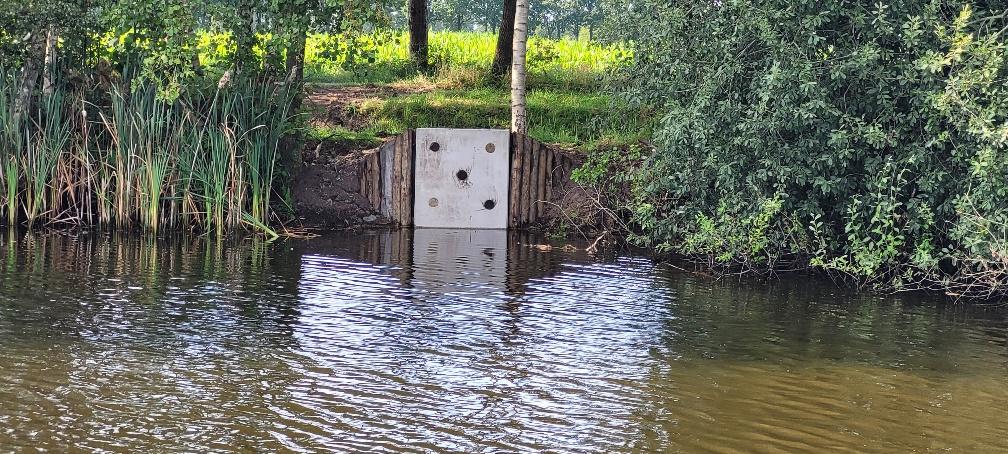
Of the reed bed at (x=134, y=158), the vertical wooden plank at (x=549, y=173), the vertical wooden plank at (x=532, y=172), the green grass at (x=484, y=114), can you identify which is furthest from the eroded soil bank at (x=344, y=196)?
the green grass at (x=484, y=114)

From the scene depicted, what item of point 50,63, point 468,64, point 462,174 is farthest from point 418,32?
point 50,63

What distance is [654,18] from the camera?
13297 millimetres

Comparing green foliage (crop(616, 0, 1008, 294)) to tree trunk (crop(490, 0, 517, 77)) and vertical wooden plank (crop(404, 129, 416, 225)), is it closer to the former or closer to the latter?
vertical wooden plank (crop(404, 129, 416, 225))

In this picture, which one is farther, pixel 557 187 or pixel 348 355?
pixel 557 187

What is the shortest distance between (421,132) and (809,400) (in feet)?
30.6

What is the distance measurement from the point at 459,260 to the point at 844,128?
442 centimetres

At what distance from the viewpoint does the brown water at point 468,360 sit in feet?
21.9

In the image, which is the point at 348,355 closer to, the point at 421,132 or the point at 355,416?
the point at 355,416

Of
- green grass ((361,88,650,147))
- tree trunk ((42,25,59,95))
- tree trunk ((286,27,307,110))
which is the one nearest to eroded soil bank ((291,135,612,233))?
tree trunk ((286,27,307,110))

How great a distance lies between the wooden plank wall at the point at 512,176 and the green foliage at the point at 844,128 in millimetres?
3173

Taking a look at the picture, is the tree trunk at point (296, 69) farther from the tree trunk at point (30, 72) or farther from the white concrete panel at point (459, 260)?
the tree trunk at point (30, 72)

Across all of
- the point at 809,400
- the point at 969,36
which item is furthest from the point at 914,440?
the point at 969,36

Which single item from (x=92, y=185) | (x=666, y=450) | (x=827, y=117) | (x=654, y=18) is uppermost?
(x=654, y=18)

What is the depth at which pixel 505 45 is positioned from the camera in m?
22.5
